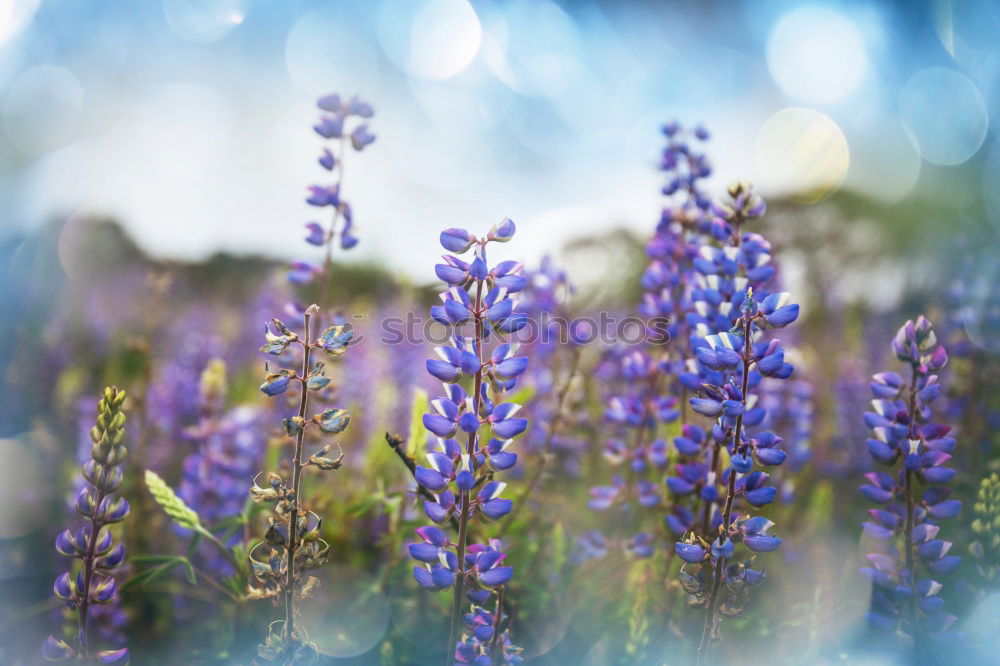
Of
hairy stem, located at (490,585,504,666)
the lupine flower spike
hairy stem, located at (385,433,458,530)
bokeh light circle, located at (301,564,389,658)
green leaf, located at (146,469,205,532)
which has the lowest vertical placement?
bokeh light circle, located at (301,564,389,658)

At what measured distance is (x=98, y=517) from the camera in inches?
39.8

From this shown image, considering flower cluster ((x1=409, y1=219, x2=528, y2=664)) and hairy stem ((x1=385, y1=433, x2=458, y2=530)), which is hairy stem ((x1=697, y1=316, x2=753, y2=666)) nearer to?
flower cluster ((x1=409, y1=219, x2=528, y2=664))

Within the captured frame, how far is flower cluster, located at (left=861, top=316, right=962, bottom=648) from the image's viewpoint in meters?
1.14

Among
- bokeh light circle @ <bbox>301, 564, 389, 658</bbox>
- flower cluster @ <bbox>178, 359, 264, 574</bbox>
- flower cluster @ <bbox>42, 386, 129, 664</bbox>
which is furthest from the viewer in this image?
flower cluster @ <bbox>178, 359, 264, 574</bbox>

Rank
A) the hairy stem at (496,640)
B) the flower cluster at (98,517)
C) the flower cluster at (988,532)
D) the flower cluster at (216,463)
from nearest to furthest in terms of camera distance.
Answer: the flower cluster at (98,517)
the hairy stem at (496,640)
the flower cluster at (988,532)
the flower cluster at (216,463)

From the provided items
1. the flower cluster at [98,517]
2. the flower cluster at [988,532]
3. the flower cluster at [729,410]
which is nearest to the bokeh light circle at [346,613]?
the flower cluster at [98,517]

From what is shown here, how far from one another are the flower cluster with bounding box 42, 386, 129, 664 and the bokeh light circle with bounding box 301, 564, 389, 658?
1.58ft

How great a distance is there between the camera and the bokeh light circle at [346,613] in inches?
56.6

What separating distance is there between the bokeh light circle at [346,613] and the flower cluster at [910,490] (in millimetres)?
1102

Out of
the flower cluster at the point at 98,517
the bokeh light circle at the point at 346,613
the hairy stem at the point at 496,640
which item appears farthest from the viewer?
the bokeh light circle at the point at 346,613

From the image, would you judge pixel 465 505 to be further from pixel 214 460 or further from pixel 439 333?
pixel 439 333

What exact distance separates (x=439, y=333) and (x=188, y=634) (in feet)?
7.02

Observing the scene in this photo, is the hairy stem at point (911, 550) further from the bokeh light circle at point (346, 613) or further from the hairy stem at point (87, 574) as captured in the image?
the hairy stem at point (87, 574)

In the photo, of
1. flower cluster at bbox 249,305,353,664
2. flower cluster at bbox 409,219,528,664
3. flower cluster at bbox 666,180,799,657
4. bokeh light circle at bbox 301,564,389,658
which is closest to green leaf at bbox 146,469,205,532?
flower cluster at bbox 249,305,353,664
